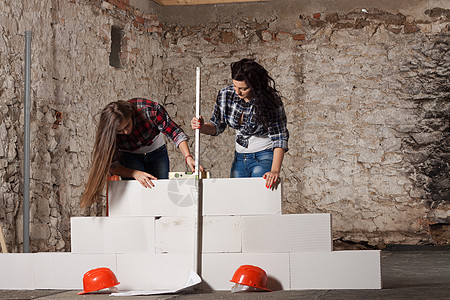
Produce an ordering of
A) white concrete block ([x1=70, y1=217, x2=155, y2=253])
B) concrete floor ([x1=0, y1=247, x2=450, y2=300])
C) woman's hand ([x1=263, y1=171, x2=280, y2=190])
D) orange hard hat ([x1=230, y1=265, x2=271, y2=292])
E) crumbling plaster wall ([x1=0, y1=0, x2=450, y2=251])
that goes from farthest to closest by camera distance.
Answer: crumbling plaster wall ([x1=0, y1=0, x2=450, y2=251]), white concrete block ([x1=70, y1=217, x2=155, y2=253]), woman's hand ([x1=263, y1=171, x2=280, y2=190]), orange hard hat ([x1=230, y1=265, x2=271, y2=292]), concrete floor ([x1=0, y1=247, x2=450, y2=300])

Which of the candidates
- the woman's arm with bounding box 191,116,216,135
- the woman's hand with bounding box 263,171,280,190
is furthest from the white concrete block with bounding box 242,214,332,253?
the woman's arm with bounding box 191,116,216,135

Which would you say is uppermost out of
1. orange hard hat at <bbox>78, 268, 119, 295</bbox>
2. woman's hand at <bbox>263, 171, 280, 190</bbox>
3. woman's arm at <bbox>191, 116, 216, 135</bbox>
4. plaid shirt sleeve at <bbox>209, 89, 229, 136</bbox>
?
plaid shirt sleeve at <bbox>209, 89, 229, 136</bbox>

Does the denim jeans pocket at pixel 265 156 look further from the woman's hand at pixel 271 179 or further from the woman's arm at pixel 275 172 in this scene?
the woman's hand at pixel 271 179

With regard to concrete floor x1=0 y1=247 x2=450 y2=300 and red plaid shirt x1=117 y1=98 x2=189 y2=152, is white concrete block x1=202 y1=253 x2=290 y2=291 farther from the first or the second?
red plaid shirt x1=117 y1=98 x2=189 y2=152

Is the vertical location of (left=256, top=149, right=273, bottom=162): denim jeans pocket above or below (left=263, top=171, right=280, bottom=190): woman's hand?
above

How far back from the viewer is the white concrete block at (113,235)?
339 cm

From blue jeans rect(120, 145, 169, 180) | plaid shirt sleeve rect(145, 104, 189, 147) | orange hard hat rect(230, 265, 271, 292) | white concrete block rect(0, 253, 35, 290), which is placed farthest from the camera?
blue jeans rect(120, 145, 169, 180)

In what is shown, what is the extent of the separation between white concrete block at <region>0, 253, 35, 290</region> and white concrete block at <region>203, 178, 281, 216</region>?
1.10m

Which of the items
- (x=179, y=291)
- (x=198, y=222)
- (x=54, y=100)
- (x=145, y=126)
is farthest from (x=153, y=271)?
(x=54, y=100)

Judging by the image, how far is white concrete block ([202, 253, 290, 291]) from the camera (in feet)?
10.8

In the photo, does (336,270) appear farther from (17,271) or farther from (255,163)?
(17,271)

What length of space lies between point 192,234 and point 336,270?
813 millimetres

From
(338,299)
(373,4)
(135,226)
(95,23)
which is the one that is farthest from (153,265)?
(373,4)

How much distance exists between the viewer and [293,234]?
329 cm
